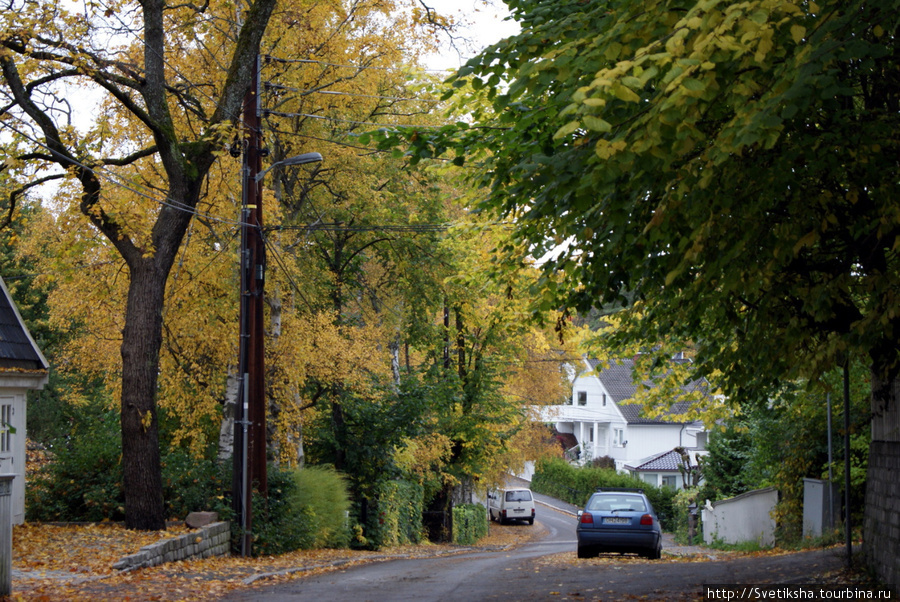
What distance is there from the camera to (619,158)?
17.7 ft

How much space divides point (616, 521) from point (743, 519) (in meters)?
8.84

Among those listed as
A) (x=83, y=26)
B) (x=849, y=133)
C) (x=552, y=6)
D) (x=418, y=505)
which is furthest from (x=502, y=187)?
(x=418, y=505)

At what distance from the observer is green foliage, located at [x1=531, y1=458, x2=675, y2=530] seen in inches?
1720

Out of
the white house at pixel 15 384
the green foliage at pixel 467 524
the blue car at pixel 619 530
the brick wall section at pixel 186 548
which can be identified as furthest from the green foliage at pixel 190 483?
the green foliage at pixel 467 524

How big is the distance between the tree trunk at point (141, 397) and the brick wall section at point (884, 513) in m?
10.9

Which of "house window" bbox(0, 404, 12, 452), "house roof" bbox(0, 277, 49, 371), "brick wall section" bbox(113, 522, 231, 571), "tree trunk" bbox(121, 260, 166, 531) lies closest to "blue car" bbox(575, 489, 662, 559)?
"brick wall section" bbox(113, 522, 231, 571)

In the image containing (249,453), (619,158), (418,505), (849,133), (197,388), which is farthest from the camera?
(418,505)

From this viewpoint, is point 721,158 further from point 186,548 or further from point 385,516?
point 385,516

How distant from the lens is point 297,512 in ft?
57.2

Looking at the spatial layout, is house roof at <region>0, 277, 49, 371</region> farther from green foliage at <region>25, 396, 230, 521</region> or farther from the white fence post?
the white fence post

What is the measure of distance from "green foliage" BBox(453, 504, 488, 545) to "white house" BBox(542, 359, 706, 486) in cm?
1409

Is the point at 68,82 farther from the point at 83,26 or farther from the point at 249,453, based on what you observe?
the point at 249,453

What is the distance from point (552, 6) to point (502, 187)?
2.17 m

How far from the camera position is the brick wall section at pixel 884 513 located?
889cm
